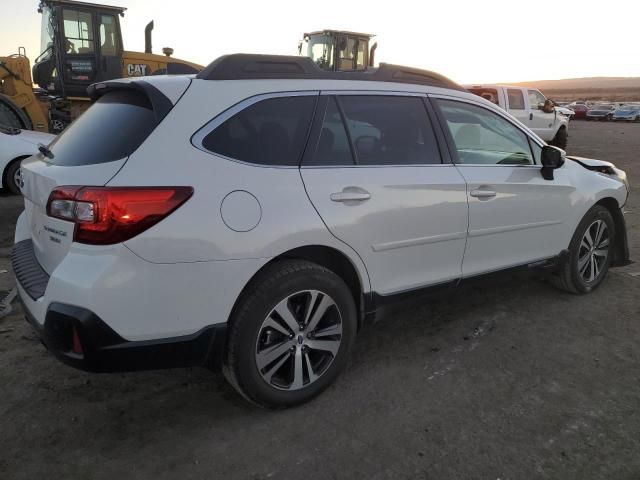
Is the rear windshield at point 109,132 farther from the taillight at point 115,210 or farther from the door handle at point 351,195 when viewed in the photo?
the door handle at point 351,195

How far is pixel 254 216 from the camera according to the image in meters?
2.55

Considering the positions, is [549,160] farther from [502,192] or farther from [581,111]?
[581,111]

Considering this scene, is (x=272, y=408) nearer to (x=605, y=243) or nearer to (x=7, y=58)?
(x=605, y=243)

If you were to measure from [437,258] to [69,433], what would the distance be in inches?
89.2

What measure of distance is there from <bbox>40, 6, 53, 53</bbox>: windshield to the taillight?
1113 cm

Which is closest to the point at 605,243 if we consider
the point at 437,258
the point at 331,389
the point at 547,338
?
the point at 547,338

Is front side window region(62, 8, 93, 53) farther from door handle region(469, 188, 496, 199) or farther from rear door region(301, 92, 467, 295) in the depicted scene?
door handle region(469, 188, 496, 199)

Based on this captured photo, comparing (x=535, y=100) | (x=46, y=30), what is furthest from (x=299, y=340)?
(x=535, y=100)

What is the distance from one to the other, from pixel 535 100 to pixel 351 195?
15.5 m

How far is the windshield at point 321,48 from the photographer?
672 inches

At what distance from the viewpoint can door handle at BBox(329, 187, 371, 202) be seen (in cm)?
285

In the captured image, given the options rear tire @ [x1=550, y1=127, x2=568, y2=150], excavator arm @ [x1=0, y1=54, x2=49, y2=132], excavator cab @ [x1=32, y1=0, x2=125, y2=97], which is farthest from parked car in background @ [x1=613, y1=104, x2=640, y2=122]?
excavator arm @ [x1=0, y1=54, x2=49, y2=132]

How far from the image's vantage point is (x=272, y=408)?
2879mm

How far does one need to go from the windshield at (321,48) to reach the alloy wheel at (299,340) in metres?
15.0
